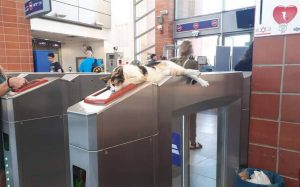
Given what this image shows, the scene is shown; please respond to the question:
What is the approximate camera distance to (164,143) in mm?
948

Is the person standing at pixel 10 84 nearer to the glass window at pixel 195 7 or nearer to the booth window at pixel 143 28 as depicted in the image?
the glass window at pixel 195 7

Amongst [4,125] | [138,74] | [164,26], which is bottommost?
[4,125]

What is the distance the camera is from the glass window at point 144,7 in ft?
27.7

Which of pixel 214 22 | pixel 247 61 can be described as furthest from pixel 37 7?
pixel 214 22

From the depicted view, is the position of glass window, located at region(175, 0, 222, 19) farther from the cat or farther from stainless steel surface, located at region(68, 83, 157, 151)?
stainless steel surface, located at region(68, 83, 157, 151)

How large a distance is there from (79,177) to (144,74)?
41cm

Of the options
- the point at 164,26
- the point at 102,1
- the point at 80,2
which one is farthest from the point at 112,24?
the point at 164,26

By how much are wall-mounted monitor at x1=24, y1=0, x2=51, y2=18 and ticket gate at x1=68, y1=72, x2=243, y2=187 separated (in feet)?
10.3

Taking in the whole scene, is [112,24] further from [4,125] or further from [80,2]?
[4,125]

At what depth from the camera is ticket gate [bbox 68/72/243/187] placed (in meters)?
→ 0.75

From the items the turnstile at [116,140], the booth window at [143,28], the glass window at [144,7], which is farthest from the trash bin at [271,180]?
the glass window at [144,7]

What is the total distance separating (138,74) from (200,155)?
222cm

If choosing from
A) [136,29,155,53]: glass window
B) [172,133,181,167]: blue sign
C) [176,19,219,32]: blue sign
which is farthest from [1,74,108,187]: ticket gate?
[136,29,155,53]: glass window

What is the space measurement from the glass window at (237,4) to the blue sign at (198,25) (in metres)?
0.47
